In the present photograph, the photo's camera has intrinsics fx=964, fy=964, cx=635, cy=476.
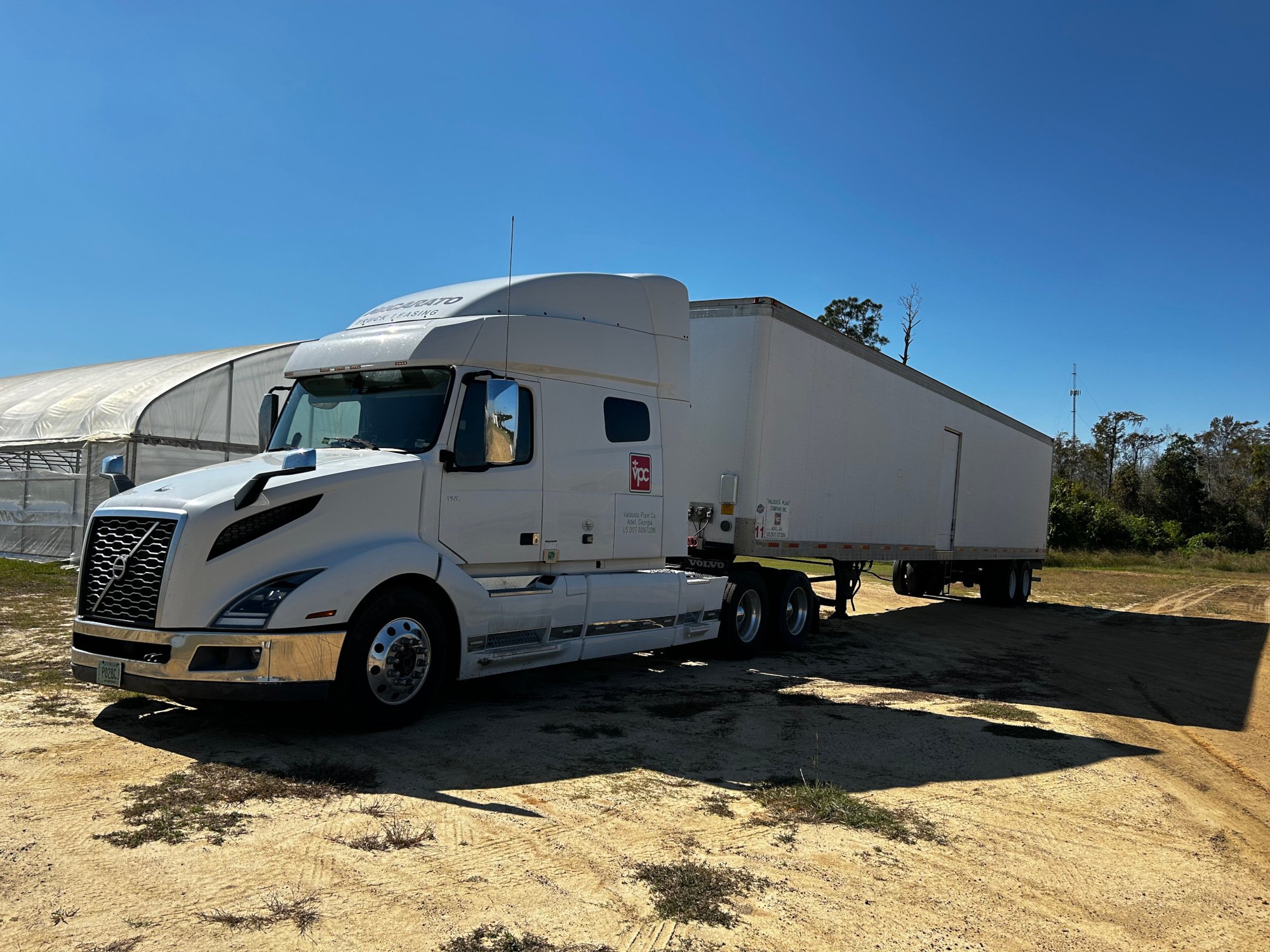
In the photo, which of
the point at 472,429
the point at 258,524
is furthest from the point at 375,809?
the point at 472,429

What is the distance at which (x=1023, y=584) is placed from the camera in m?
22.8

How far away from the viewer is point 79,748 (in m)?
6.08

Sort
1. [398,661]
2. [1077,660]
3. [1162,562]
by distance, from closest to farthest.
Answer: [398,661] → [1077,660] → [1162,562]

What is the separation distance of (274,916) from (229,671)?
102 inches

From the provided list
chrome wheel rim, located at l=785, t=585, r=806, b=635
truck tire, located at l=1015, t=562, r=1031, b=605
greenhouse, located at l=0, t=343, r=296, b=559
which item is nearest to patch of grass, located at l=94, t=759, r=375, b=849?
chrome wheel rim, located at l=785, t=585, r=806, b=635

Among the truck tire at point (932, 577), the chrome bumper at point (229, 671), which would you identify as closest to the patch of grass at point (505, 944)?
the chrome bumper at point (229, 671)

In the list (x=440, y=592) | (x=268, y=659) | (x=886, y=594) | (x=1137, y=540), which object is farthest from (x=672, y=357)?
(x=1137, y=540)

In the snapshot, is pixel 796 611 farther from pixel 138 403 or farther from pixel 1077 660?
pixel 138 403

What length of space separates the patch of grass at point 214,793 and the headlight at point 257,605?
870 millimetres

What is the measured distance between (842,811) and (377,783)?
8.70 ft

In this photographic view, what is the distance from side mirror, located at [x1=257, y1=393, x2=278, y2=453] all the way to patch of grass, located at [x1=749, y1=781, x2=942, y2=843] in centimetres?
508

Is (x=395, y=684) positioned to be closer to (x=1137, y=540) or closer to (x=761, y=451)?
(x=761, y=451)

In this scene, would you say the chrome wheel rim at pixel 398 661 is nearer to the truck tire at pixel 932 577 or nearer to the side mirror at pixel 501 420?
the side mirror at pixel 501 420

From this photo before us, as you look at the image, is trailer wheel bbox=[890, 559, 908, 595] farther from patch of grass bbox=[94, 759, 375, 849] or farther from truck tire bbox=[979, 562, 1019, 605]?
patch of grass bbox=[94, 759, 375, 849]
